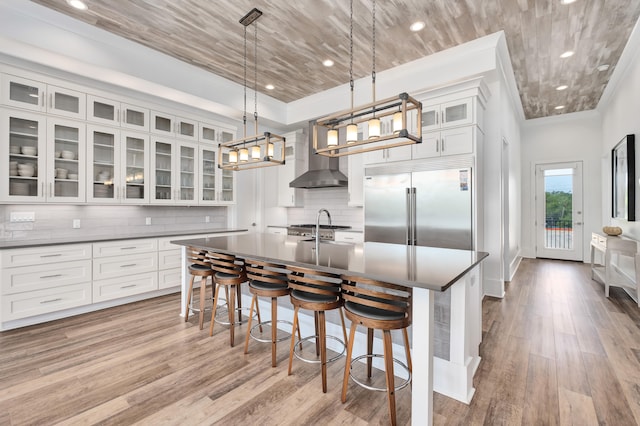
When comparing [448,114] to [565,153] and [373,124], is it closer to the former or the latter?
[373,124]

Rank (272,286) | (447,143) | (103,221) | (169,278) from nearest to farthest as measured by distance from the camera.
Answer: (272,286) → (447,143) → (103,221) → (169,278)

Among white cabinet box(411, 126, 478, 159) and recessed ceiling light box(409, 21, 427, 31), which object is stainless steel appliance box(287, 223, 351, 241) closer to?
white cabinet box(411, 126, 478, 159)

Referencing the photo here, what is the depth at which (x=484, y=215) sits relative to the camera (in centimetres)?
409

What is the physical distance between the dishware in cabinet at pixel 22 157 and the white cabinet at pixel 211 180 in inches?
74.3

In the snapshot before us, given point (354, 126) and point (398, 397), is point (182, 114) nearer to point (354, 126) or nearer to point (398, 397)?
point (354, 126)

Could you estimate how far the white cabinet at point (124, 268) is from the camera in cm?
359

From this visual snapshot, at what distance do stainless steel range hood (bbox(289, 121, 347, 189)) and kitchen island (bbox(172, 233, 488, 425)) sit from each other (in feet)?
7.93

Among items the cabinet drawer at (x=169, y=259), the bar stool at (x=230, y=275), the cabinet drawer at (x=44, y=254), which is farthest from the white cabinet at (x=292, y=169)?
the cabinet drawer at (x=44, y=254)

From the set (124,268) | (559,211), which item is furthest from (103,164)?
(559,211)

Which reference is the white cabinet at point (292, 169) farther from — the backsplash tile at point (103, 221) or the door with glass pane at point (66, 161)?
the door with glass pane at point (66, 161)

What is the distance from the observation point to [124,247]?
3797mm

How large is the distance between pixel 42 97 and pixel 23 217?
1.37 metres

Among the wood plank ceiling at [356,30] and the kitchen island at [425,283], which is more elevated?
the wood plank ceiling at [356,30]

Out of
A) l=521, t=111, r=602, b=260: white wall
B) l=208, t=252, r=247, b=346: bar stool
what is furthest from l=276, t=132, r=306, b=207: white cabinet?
l=521, t=111, r=602, b=260: white wall
